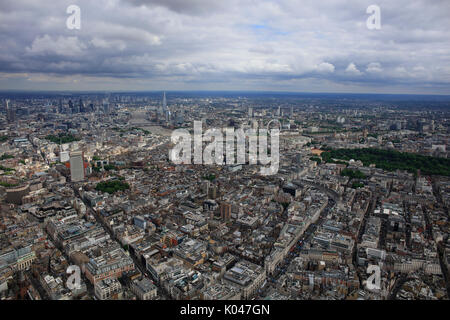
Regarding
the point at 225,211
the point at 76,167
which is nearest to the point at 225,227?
the point at 225,211

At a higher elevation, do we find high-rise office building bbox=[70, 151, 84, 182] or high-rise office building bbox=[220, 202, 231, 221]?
high-rise office building bbox=[70, 151, 84, 182]

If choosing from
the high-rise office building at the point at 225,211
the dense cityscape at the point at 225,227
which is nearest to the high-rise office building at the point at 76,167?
the dense cityscape at the point at 225,227

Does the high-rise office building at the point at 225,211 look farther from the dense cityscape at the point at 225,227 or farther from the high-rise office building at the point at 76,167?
the high-rise office building at the point at 76,167

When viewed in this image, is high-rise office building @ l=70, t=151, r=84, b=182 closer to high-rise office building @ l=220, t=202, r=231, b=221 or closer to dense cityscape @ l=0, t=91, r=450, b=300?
dense cityscape @ l=0, t=91, r=450, b=300

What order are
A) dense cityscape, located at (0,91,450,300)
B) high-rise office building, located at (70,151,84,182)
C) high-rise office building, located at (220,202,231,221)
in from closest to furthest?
dense cityscape, located at (0,91,450,300) → high-rise office building, located at (220,202,231,221) → high-rise office building, located at (70,151,84,182)

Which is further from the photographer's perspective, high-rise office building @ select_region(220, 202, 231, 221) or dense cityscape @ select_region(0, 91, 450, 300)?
high-rise office building @ select_region(220, 202, 231, 221)

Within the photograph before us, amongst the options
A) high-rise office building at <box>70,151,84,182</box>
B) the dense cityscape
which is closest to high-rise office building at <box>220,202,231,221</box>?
the dense cityscape
